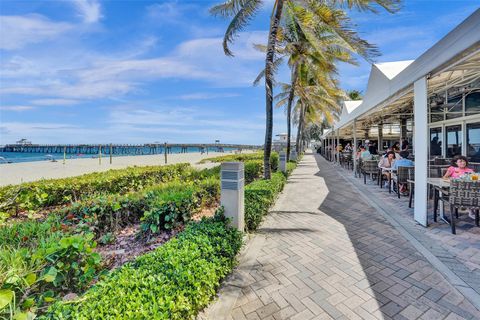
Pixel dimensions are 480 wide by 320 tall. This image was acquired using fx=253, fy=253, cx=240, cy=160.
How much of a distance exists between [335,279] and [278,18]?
6807mm

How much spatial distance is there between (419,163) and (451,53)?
2125 millimetres

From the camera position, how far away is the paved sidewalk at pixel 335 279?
2555mm

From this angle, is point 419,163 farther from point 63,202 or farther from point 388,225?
point 63,202

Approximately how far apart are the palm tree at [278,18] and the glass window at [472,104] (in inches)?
180

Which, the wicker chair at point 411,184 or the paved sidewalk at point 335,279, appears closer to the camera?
the paved sidewalk at point 335,279

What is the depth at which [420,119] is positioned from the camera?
4.81 meters

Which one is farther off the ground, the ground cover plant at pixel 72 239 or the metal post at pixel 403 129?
the metal post at pixel 403 129

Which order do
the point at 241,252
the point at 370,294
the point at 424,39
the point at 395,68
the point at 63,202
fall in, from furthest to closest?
the point at 395,68 → the point at 424,39 → the point at 63,202 → the point at 241,252 → the point at 370,294

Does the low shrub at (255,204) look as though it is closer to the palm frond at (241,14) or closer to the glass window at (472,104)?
the palm frond at (241,14)

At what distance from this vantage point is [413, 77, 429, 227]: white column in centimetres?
467

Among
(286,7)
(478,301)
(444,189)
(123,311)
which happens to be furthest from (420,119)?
(123,311)

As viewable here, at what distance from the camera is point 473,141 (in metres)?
8.00

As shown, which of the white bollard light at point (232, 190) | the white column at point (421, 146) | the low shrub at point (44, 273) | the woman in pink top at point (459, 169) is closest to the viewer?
the low shrub at point (44, 273)

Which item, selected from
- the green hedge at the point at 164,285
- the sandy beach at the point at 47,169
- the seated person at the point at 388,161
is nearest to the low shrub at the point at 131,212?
the green hedge at the point at 164,285
